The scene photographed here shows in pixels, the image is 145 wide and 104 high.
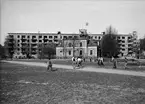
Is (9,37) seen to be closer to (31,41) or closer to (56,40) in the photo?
(31,41)

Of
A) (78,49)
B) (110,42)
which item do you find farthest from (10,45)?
(110,42)

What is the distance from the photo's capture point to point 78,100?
23.0 feet

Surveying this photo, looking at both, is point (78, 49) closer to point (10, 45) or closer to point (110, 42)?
point (110, 42)

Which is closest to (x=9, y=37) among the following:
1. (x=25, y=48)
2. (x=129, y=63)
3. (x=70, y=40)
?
(x=25, y=48)

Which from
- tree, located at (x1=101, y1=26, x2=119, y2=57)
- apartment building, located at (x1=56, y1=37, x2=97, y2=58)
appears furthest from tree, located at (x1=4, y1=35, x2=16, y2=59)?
tree, located at (x1=101, y1=26, x2=119, y2=57)

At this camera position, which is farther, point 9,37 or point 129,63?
point 9,37

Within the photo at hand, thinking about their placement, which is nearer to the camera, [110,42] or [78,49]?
[110,42]

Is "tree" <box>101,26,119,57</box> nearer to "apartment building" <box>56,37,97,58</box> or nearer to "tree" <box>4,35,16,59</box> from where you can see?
"apartment building" <box>56,37,97,58</box>

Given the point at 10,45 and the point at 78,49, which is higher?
the point at 10,45

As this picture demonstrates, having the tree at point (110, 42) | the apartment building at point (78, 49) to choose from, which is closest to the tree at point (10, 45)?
the apartment building at point (78, 49)

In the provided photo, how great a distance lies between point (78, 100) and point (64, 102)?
69cm

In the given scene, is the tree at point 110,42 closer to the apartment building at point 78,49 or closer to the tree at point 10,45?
the apartment building at point 78,49

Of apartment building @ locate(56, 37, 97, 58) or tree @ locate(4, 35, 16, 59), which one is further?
tree @ locate(4, 35, 16, 59)

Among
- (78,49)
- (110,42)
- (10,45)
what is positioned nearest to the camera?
(110,42)
